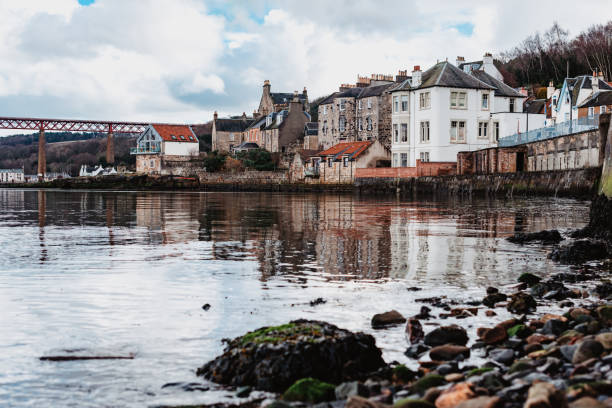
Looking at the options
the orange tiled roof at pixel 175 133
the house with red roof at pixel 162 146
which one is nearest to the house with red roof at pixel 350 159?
the house with red roof at pixel 162 146

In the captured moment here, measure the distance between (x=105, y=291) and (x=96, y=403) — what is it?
4.48 meters

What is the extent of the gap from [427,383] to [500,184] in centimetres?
4135

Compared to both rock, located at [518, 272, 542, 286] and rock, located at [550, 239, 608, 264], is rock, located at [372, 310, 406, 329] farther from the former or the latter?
rock, located at [550, 239, 608, 264]

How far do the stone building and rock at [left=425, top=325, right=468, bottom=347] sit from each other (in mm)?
96981

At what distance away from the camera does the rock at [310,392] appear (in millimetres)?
4789

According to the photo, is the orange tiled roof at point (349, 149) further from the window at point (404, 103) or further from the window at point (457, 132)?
the window at point (457, 132)

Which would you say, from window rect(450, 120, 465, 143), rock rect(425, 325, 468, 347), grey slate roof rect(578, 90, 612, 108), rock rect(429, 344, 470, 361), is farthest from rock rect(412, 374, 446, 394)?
grey slate roof rect(578, 90, 612, 108)

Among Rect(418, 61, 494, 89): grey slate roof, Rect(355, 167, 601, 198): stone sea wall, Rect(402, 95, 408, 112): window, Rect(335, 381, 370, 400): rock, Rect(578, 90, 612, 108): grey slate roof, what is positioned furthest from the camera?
Rect(578, 90, 612, 108): grey slate roof

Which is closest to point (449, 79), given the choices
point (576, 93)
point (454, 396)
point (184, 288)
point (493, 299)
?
point (576, 93)


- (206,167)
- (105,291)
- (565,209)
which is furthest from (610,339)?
(206,167)

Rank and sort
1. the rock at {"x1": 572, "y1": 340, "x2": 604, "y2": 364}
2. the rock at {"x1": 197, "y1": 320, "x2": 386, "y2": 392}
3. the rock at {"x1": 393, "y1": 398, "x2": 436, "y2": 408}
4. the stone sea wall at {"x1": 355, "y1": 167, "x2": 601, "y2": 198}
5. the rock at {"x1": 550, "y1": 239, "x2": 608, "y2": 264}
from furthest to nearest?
1. the stone sea wall at {"x1": 355, "y1": 167, "x2": 601, "y2": 198}
2. the rock at {"x1": 550, "y1": 239, "x2": 608, "y2": 264}
3. the rock at {"x1": 197, "y1": 320, "x2": 386, "y2": 392}
4. the rock at {"x1": 572, "y1": 340, "x2": 604, "y2": 364}
5. the rock at {"x1": 393, "y1": 398, "x2": 436, "y2": 408}

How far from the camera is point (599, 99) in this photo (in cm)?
6028

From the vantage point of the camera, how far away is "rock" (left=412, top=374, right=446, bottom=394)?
4.75 meters

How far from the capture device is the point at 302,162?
75.0 m
